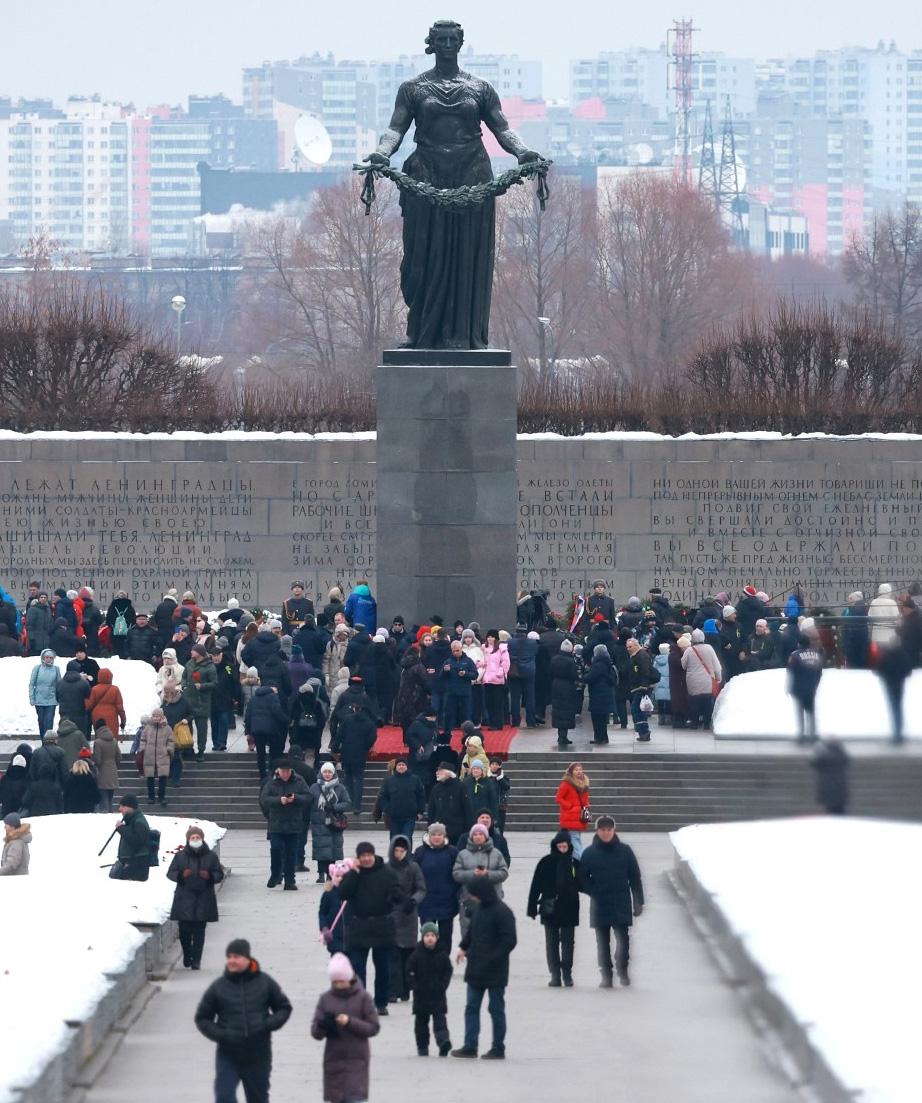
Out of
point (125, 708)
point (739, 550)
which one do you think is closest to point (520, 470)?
point (739, 550)

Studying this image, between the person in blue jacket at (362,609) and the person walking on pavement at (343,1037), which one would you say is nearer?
the person walking on pavement at (343,1037)

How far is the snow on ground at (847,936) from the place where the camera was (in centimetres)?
1225

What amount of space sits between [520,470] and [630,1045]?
20.5m

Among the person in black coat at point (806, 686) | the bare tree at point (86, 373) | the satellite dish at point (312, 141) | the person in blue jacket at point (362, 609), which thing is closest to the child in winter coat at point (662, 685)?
the person in blue jacket at point (362, 609)

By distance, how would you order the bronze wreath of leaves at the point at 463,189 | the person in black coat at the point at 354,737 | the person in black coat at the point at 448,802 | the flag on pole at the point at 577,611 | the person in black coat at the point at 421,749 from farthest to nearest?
the flag on pole at the point at 577,611
the bronze wreath of leaves at the point at 463,189
the person in black coat at the point at 354,737
the person in black coat at the point at 421,749
the person in black coat at the point at 448,802

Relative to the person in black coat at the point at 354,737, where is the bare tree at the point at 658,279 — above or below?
above

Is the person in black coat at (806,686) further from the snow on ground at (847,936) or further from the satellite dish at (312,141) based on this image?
the satellite dish at (312,141)

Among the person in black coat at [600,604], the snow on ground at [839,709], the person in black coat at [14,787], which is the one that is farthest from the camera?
the person in black coat at [600,604]

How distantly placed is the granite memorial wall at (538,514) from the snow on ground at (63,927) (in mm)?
13750

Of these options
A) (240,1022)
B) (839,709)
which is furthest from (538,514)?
(240,1022)

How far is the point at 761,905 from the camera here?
1641 cm

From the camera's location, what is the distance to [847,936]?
13.8 meters

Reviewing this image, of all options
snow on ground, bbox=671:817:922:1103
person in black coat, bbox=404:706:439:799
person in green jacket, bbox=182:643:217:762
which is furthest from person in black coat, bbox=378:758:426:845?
person in green jacket, bbox=182:643:217:762

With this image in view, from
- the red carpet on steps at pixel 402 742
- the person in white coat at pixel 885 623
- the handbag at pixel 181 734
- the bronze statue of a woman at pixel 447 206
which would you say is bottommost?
the red carpet on steps at pixel 402 742
